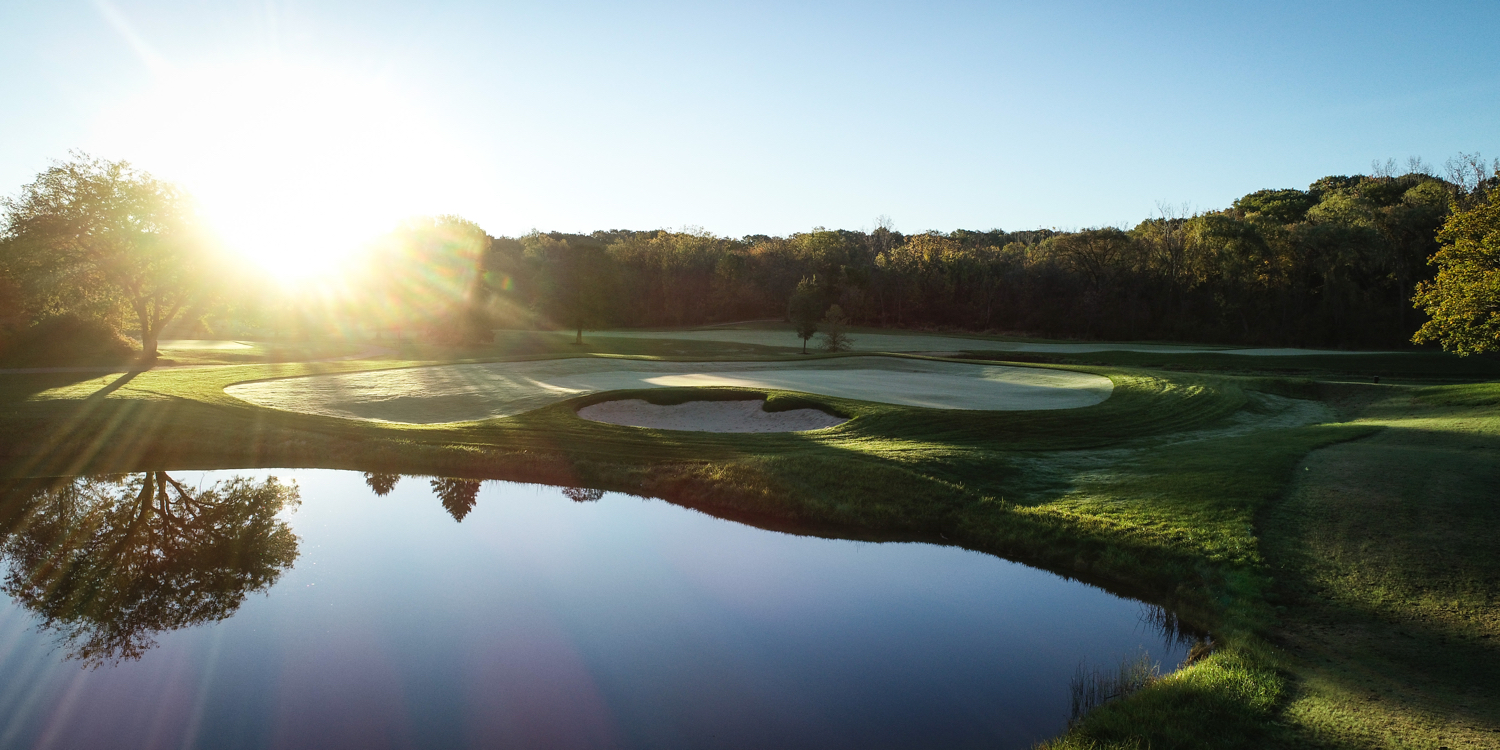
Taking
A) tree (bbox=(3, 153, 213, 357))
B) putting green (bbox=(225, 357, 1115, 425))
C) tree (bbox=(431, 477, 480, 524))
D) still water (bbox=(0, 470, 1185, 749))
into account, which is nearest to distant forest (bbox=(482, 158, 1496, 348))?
tree (bbox=(3, 153, 213, 357))

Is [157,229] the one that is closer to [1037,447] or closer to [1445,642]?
[1037,447]

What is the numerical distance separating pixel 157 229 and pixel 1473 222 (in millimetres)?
49331

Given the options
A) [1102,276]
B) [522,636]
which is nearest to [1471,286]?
[522,636]

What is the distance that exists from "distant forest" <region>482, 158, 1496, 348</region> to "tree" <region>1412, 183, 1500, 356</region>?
38762 mm

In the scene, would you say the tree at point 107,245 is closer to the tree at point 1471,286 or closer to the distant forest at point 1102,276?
the distant forest at point 1102,276

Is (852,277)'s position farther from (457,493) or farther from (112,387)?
(457,493)

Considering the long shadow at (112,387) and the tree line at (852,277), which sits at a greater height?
the tree line at (852,277)

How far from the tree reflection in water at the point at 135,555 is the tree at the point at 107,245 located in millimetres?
24968

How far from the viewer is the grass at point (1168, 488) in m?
6.62

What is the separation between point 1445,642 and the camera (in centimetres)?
735

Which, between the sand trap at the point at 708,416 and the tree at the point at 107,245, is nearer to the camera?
the sand trap at the point at 708,416

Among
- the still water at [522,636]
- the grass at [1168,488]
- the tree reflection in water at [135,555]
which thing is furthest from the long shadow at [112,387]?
the still water at [522,636]

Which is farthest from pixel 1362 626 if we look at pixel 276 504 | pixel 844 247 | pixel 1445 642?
pixel 844 247

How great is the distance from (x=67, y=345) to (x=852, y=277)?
62004 mm
